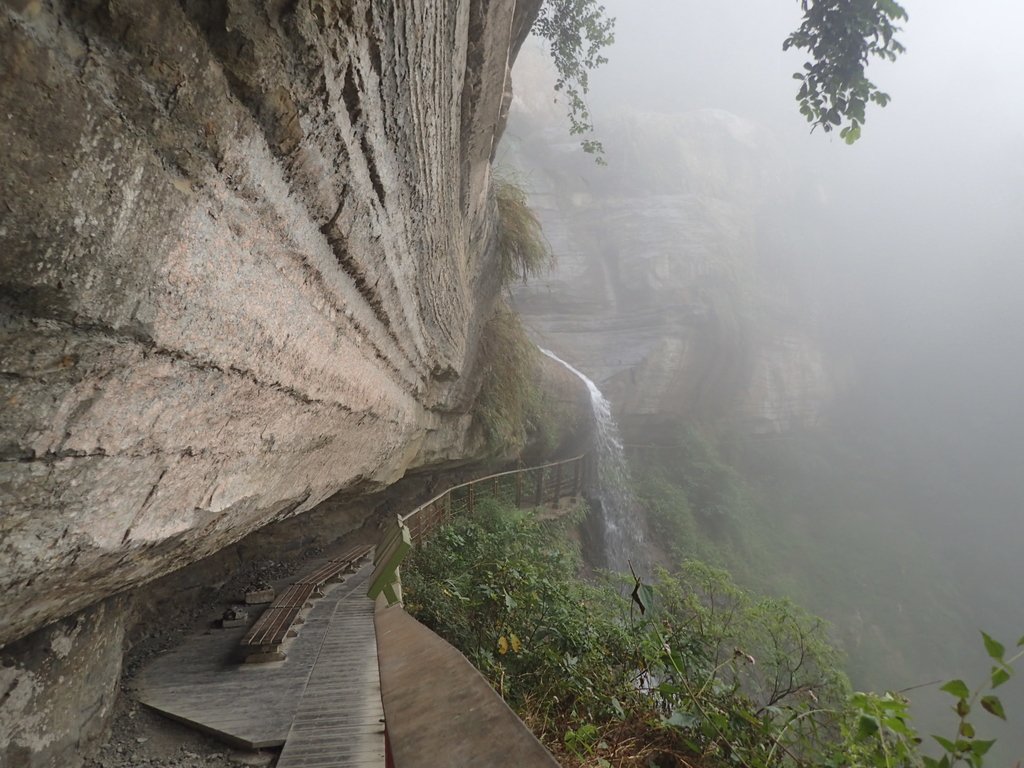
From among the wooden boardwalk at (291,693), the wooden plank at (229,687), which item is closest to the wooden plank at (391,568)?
the wooden boardwalk at (291,693)

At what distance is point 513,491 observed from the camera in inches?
425

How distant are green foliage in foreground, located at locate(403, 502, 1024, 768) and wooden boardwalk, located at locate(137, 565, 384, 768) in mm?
585

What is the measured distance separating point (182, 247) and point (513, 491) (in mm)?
10007

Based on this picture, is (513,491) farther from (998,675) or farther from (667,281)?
(667,281)

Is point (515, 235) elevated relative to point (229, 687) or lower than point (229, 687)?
elevated

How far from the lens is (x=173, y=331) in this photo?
1214mm

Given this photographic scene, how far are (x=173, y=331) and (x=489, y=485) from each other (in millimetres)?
9530

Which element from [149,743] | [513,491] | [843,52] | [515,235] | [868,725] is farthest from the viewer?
[513,491]

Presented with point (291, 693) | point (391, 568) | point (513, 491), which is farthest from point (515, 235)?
point (513, 491)

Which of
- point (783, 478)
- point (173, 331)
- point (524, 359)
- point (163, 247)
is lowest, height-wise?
point (783, 478)

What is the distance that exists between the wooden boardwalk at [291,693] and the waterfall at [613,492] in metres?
9.84

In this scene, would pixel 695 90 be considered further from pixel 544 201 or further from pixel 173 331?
pixel 173 331

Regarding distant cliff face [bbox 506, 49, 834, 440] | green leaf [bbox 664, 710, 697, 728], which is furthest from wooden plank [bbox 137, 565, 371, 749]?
distant cliff face [bbox 506, 49, 834, 440]

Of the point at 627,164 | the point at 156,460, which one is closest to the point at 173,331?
the point at 156,460
